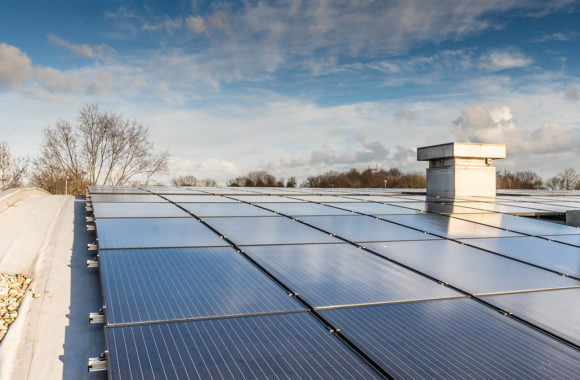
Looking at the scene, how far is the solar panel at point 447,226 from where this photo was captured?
9.23 metres

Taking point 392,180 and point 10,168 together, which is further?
point 392,180

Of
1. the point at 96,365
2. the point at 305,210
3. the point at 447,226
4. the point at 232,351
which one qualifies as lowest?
the point at 96,365

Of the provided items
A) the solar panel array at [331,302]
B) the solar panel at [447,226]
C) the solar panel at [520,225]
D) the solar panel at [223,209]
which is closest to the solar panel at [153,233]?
the solar panel array at [331,302]

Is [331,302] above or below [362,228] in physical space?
below

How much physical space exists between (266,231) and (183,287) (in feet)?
11.9

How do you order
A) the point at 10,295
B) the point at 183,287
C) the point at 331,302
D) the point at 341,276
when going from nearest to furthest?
the point at 331,302, the point at 183,287, the point at 341,276, the point at 10,295

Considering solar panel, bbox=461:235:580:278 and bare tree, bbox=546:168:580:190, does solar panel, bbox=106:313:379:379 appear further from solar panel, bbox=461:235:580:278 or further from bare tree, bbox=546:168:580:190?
bare tree, bbox=546:168:580:190

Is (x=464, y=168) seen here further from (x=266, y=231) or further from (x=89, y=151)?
(x=89, y=151)

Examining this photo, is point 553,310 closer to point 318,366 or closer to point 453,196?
point 318,366

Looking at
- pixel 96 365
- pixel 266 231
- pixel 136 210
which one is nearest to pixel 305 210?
pixel 266 231

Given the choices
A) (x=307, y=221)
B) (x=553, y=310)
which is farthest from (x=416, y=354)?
(x=307, y=221)

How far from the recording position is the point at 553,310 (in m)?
4.84

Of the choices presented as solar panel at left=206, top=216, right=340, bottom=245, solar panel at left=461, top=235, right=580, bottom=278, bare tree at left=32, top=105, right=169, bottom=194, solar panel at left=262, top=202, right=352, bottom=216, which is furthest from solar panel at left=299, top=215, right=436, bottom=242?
bare tree at left=32, top=105, right=169, bottom=194

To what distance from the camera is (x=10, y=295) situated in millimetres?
6137
